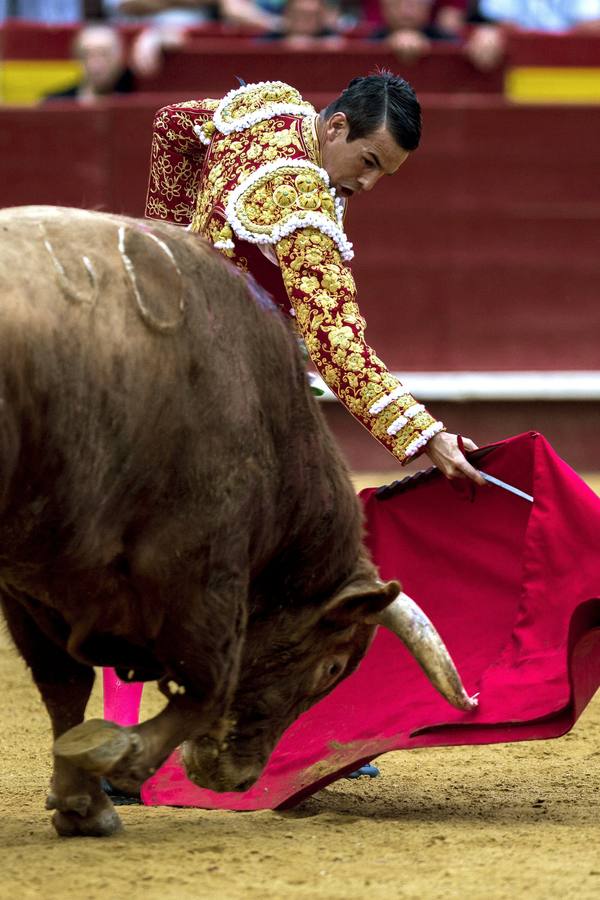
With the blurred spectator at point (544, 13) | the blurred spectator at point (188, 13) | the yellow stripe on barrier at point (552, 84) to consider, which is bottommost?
the yellow stripe on barrier at point (552, 84)

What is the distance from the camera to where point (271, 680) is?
324 cm

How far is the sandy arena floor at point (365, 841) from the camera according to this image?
106 inches

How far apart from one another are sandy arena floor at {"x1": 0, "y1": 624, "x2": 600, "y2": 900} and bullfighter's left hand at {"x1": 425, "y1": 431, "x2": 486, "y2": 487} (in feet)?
2.16

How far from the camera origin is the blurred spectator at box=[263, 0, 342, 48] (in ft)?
26.2

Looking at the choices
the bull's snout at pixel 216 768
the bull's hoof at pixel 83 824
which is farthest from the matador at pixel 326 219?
the bull's hoof at pixel 83 824

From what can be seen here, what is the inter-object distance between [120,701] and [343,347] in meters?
0.92

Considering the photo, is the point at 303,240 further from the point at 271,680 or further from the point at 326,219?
the point at 271,680

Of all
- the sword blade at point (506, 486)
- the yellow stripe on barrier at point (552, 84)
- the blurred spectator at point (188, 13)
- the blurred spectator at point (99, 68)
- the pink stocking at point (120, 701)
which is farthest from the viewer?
the blurred spectator at point (188, 13)

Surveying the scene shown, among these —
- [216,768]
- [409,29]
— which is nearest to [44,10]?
[409,29]

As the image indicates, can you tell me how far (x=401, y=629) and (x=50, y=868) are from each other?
0.78m

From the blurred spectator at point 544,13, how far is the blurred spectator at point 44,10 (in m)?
2.05

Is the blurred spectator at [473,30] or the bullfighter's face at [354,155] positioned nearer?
the bullfighter's face at [354,155]

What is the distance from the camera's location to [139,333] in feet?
9.09

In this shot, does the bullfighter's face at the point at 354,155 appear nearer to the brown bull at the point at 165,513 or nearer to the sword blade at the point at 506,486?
the brown bull at the point at 165,513
